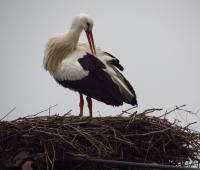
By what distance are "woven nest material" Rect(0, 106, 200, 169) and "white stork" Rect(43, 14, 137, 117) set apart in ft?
2.91

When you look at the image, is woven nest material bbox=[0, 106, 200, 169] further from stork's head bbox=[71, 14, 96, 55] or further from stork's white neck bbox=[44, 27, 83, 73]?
stork's head bbox=[71, 14, 96, 55]

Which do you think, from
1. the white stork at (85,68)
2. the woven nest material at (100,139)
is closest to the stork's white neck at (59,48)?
the white stork at (85,68)

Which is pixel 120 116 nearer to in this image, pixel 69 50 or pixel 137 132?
pixel 137 132

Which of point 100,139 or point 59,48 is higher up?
point 59,48

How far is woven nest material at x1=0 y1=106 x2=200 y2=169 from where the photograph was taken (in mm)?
4887

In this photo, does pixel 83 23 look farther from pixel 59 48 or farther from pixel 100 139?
pixel 100 139

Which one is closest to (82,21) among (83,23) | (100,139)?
(83,23)

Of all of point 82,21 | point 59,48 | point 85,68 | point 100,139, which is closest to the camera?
point 100,139

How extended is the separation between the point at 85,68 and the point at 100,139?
Answer: 5.65ft

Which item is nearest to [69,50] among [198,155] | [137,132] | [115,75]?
[115,75]

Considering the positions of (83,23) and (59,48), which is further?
(83,23)

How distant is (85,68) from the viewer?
262 inches

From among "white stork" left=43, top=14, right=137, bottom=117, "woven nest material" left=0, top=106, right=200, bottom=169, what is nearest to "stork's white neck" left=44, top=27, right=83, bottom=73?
"white stork" left=43, top=14, right=137, bottom=117

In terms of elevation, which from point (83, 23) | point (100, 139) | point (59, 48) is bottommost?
point (100, 139)
